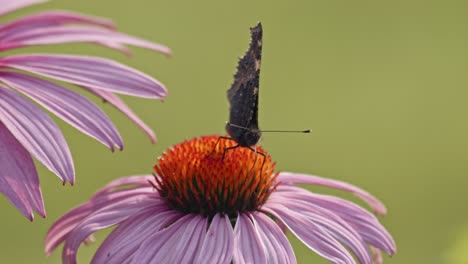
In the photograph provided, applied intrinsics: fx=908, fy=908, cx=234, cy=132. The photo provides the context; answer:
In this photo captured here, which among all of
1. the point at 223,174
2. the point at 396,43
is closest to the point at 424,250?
the point at 223,174

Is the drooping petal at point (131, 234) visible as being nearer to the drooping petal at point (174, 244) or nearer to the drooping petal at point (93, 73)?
the drooping petal at point (174, 244)

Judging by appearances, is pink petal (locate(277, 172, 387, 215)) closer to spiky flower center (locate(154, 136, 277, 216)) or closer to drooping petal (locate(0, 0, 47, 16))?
spiky flower center (locate(154, 136, 277, 216))

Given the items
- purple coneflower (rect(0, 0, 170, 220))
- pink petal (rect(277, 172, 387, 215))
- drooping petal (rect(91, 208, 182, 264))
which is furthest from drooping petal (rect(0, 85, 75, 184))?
pink petal (rect(277, 172, 387, 215))

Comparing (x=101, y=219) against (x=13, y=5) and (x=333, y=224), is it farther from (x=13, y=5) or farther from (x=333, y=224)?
(x=13, y=5)

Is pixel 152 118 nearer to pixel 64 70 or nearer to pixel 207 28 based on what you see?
pixel 207 28

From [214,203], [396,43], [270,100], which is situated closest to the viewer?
[214,203]

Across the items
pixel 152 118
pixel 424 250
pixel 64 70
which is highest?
pixel 64 70

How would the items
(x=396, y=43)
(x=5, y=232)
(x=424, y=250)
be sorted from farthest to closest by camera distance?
(x=396, y=43) → (x=5, y=232) → (x=424, y=250)
